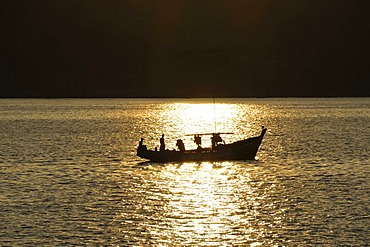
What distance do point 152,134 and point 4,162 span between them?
65.3 m

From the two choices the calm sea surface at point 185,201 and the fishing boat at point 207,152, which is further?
the fishing boat at point 207,152

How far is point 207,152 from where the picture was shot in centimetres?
7750

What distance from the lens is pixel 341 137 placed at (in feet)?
420

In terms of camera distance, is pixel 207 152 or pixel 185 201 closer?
pixel 185 201

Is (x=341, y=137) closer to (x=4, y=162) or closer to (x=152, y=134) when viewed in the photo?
(x=152, y=134)

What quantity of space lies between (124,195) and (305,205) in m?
13.6

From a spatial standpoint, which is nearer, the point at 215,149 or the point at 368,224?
the point at 368,224

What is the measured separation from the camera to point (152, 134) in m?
146

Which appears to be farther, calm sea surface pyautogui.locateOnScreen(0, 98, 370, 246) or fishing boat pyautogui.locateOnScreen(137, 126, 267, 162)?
fishing boat pyautogui.locateOnScreen(137, 126, 267, 162)

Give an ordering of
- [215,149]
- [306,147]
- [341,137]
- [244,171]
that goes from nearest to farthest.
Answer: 1. [244,171]
2. [215,149]
3. [306,147]
4. [341,137]

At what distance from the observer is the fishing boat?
7756 centimetres

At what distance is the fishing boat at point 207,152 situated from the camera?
77.6 metres

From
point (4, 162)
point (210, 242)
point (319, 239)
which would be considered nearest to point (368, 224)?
point (319, 239)

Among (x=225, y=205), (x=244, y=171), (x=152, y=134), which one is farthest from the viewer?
(x=152, y=134)
